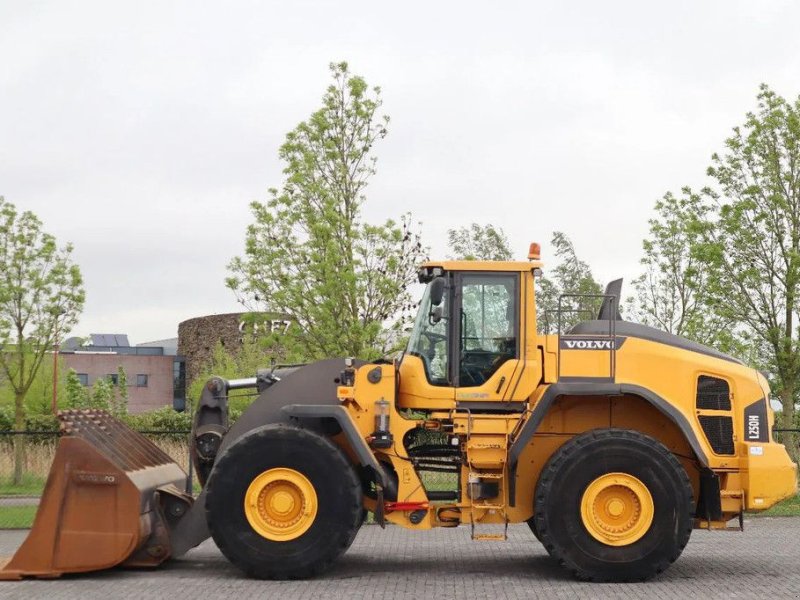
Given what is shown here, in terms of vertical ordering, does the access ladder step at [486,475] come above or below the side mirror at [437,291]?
below

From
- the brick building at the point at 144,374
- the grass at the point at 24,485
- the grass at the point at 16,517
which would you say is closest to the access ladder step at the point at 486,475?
the grass at the point at 16,517

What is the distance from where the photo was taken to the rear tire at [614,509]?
1230 cm

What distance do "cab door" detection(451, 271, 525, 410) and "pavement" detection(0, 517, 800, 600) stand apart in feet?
6.37

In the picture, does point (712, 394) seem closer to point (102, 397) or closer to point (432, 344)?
point (432, 344)

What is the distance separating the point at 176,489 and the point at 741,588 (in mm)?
6082

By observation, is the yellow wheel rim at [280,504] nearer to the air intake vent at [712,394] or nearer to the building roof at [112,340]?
the air intake vent at [712,394]

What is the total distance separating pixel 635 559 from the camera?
12297 millimetres

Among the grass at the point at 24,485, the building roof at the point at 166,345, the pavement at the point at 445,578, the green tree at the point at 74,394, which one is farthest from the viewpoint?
the building roof at the point at 166,345

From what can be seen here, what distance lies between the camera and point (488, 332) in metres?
13.0

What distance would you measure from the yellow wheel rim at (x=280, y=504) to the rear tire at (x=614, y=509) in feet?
7.70

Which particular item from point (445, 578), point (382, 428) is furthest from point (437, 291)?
point (445, 578)

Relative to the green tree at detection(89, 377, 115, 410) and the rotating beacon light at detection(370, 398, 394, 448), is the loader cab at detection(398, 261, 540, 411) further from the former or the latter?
the green tree at detection(89, 377, 115, 410)

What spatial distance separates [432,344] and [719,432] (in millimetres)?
3160

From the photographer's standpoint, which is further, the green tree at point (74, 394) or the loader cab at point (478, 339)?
the green tree at point (74, 394)
